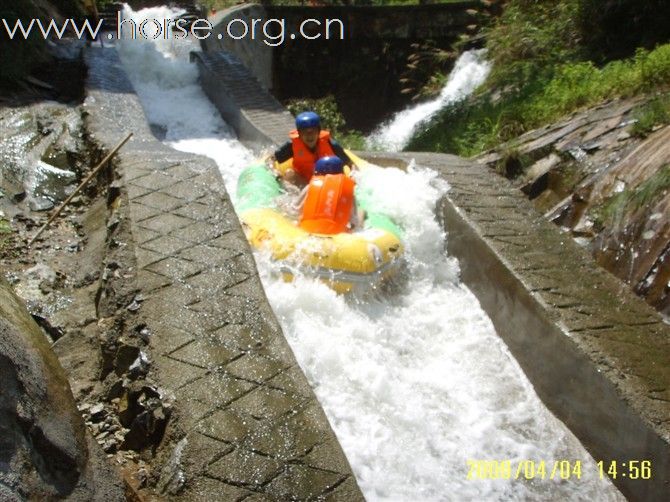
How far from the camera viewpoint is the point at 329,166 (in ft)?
18.9

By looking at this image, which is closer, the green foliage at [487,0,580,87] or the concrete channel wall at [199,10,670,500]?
the concrete channel wall at [199,10,670,500]

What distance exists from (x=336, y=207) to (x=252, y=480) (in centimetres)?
313

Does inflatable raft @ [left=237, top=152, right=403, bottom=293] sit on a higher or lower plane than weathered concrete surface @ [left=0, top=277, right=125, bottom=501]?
lower

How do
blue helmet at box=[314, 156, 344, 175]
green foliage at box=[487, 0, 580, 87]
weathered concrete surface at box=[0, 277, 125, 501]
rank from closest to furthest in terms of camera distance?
weathered concrete surface at box=[0, 277, 125, 501], blue helmet at box=[314, 156, 344, 175], green foliage at box=[487, 0, 580, 87]

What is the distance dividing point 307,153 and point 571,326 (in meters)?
3.33

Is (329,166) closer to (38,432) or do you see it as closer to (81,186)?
(81,186)

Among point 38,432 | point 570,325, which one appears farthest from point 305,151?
point 38,432

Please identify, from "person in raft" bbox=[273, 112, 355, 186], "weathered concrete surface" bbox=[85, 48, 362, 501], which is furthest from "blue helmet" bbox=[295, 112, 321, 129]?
"weathered concrete surface" bbox=[85, 48, 362, 501]

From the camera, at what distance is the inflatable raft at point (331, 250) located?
500 cm

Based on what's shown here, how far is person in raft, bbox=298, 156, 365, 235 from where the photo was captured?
5.40 metres

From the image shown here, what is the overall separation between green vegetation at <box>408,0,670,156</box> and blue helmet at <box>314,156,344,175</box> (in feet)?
7.18

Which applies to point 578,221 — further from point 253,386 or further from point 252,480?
point 252,480

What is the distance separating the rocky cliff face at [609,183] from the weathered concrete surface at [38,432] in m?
3.74

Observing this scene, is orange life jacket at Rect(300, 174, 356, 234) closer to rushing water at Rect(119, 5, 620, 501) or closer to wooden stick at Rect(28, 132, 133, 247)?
rushing water at Rect(119, 5, 620, 501)
